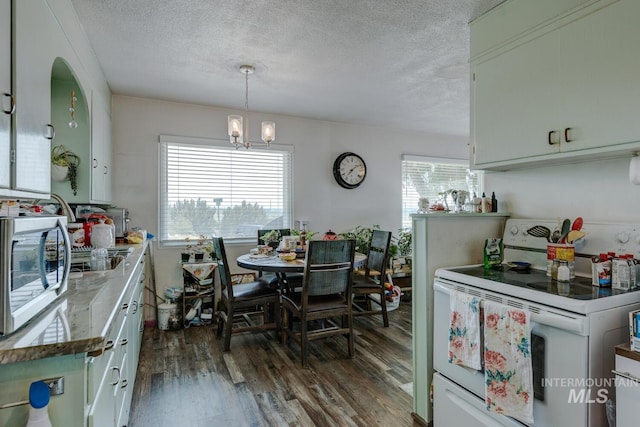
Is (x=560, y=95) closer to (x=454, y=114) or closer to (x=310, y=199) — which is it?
(x=454, y=114)

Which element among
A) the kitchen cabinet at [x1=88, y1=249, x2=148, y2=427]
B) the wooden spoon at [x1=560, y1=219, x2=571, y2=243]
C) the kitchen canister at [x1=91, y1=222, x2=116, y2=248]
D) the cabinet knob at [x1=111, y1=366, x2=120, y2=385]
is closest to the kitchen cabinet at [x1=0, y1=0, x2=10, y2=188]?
the kitchen cabinet at [x1=88, y1=249, x2=148, y2=427]

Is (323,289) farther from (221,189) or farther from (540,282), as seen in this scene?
(221,189)

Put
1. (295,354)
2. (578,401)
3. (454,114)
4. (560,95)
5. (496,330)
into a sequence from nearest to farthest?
1. (578,401)
2. (496,330)
3. (560,95)
4. (295,354)
5. (454,114)

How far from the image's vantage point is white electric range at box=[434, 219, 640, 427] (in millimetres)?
1166

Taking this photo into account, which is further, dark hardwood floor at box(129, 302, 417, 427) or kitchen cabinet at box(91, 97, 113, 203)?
kitchen cabinet at box(91, 97, 113, 203)

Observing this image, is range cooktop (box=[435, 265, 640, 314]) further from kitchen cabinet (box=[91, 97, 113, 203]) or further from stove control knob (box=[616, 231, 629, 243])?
kitchen cabinet (box=[91, 97, 113, 203])

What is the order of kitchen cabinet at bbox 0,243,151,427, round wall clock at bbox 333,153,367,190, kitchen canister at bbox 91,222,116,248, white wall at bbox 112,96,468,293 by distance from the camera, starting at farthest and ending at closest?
1. round wall clock at bbox 333,153,367,190
2. white wall at bbox 112,96,468,293
3. kitchen canister at bbox 91,222,116,248
4. kitchen cabinet at bbox 0,243,151,427

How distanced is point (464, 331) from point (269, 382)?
1484mm

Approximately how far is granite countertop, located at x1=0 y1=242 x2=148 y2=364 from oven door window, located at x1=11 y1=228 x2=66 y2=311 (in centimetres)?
8

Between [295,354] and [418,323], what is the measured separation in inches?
51.3

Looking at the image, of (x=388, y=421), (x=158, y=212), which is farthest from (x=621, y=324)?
(x=158, y=212)

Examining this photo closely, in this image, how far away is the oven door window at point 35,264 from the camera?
3.10 feet

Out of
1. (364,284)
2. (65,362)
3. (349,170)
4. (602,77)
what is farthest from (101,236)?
(349,170)

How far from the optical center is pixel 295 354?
2848mm
